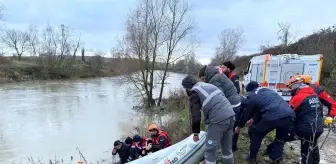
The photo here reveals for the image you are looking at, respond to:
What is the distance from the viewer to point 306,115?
396cm

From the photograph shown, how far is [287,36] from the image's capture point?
2941 centimetres

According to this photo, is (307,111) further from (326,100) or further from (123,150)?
(123,150)

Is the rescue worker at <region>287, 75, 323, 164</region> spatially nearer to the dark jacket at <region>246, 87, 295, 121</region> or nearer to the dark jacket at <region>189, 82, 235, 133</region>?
the dark jacket at <region>246, 87, 295, 121</region>

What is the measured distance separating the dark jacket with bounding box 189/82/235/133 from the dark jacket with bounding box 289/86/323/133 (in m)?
1.05

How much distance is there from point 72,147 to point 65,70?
36498 mm

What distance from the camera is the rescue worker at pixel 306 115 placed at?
392 cm

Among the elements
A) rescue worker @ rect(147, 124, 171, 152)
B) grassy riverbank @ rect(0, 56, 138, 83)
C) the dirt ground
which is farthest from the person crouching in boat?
grassy riverbank @ rect(0, 56, 138, 83)

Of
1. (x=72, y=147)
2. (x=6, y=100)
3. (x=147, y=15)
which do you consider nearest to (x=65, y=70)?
(x=6, y=100)

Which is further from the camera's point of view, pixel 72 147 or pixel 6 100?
pixel 6 100

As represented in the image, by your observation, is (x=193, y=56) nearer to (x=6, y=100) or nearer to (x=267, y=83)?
(x=267, y=83)

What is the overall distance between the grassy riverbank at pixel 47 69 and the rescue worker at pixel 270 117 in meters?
26.8

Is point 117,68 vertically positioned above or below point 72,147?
above

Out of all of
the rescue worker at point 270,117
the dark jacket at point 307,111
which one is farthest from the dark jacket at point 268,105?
the dark jacket at point 307,111

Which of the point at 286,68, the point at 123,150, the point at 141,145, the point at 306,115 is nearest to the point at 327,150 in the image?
the point at 306,115
